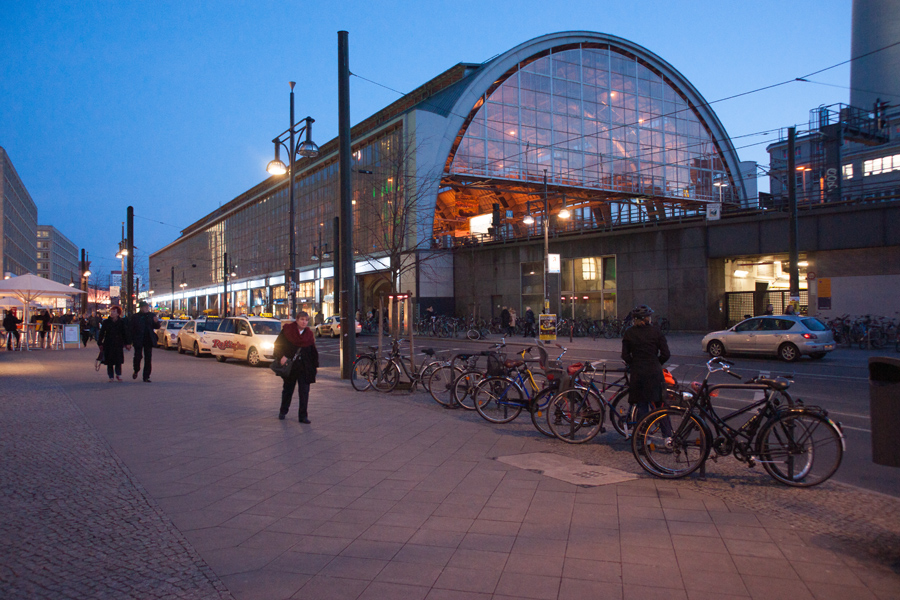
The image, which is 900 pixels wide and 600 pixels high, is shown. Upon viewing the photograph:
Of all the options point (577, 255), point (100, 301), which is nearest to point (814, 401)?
point (577, 255)

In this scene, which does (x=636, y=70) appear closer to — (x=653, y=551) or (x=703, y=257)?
(x=703, y=257)

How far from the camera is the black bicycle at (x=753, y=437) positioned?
5.79 m

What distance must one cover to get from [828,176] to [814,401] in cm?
3048

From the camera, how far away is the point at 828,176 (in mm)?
36094

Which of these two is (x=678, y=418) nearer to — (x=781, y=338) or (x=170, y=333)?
A: (x=781, y=338)

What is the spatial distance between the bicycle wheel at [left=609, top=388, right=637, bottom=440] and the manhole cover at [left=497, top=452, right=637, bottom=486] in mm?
1087

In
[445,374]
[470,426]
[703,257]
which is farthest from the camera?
[703,257]

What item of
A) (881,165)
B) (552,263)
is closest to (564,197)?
(552,263)

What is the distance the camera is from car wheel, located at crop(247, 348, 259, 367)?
19922mm

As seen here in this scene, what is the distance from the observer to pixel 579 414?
797cm

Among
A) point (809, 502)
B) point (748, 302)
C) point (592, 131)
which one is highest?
point (592, 131)

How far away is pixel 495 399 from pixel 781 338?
45.9 feet

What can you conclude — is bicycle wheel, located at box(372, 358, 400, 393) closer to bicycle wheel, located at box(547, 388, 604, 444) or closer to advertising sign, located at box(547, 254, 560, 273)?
bicycle wheel, located at box(547, 388, 604, 444)

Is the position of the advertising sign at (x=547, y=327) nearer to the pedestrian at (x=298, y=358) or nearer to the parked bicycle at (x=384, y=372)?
the parked bicycle at (x=384, y=372)
